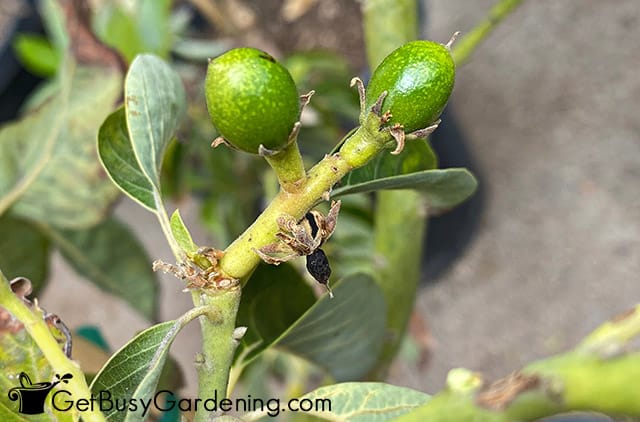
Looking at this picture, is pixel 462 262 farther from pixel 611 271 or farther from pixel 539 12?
pixel 539 12

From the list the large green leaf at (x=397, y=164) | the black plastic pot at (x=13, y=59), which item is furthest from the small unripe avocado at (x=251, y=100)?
the black plastic pot at (x=13, y=59)

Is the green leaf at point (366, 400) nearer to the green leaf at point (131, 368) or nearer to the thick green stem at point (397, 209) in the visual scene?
the green leaf at point (131, 368)

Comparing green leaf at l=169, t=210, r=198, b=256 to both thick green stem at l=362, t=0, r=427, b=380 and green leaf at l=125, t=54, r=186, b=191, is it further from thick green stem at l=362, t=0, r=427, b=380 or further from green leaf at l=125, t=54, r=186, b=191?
thick green stem at l=362, t=0, r=427, b=380

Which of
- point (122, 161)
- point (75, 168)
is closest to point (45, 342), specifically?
point (122, 161)

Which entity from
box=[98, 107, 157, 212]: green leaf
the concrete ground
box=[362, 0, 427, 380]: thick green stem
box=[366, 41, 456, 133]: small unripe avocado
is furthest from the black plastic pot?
box=[366, 41, 456, 133]: small unripe avocado

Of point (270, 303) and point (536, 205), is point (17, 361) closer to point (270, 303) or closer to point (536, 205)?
point (270, 303)

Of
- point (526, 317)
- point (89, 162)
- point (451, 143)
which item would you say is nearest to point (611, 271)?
point (526, 317)

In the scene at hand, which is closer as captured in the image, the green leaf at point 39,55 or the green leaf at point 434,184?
the green leaf at point 434,184
